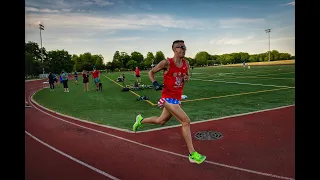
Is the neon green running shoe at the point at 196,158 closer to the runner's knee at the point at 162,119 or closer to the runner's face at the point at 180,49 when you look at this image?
the runner's knee at the point at 162,119

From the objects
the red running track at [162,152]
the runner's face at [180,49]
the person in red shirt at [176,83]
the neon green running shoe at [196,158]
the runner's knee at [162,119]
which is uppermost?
the runner's face at [180,49]

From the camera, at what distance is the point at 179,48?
502 centimetres

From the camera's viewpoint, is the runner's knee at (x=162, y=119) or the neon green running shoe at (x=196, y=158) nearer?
the neon green running shoe at (x=196, y=158)

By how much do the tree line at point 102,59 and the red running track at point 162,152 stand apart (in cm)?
7149

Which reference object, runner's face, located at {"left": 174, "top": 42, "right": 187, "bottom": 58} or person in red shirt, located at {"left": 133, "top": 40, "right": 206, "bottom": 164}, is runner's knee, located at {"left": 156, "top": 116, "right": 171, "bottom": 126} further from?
runner's face, located at {"left": 174, "top": 42, "right": 187, "bottom": 58}

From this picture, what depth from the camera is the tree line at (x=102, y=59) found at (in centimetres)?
9550

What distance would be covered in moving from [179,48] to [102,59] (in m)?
151

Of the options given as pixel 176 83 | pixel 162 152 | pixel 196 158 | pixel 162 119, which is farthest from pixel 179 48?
pixel 162 152

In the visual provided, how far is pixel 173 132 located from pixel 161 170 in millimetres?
2585

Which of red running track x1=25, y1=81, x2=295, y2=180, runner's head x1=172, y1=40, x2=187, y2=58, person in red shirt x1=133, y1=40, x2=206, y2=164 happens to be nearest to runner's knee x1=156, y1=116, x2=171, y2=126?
person in red shirt x1=133, y1=40, x2=206, y2=164

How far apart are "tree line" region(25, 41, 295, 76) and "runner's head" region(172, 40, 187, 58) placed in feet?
244

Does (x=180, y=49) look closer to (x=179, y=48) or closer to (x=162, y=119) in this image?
(x=179, y=48)

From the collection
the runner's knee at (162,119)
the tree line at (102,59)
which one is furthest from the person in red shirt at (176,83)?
the tree line at (102,59)
